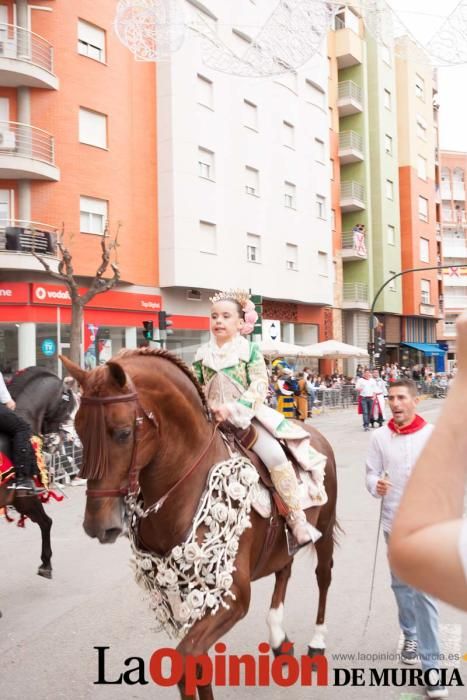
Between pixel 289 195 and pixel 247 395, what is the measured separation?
30.0 meters

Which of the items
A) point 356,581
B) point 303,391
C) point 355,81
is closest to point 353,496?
point 356,581

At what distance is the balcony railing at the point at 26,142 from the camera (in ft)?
68.2

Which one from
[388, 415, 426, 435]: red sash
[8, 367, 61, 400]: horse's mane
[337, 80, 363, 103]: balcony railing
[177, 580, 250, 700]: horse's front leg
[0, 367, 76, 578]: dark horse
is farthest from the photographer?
[337, 80, 363, 103]: balcony railing

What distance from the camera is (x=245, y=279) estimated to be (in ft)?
95.5

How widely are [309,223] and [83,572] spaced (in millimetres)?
29359

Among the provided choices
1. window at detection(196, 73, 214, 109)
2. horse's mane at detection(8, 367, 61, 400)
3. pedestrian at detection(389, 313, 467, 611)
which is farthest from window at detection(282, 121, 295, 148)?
pedestrian at detection(389, 313, 467, 611)

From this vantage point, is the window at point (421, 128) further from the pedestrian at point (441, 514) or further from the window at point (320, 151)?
the pedestrian at point (441, 514)

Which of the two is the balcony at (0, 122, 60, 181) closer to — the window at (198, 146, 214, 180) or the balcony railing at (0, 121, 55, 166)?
the balcony railing at (0, 121, 55, 166)

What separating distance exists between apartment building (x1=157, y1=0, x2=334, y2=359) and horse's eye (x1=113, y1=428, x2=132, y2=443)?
73.9 ft

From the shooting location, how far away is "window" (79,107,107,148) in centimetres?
2295

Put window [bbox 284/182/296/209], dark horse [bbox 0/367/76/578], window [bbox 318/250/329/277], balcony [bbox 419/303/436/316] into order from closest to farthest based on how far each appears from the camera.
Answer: dark horse [bbox 0/367/76/578] → window [bbox 284/182/296/209] → window [bbox 318/250/329/277] → balcony [bbox 419/303/436/316]

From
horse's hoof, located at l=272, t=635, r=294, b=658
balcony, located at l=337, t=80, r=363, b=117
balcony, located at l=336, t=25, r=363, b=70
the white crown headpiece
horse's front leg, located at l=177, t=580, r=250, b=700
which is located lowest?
horse's hoof, located at l=272, t=635, r=294, b=658

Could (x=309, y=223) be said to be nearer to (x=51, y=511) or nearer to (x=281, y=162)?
(x=281, y=162)

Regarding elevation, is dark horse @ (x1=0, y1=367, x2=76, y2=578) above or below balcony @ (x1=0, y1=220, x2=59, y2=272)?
below
